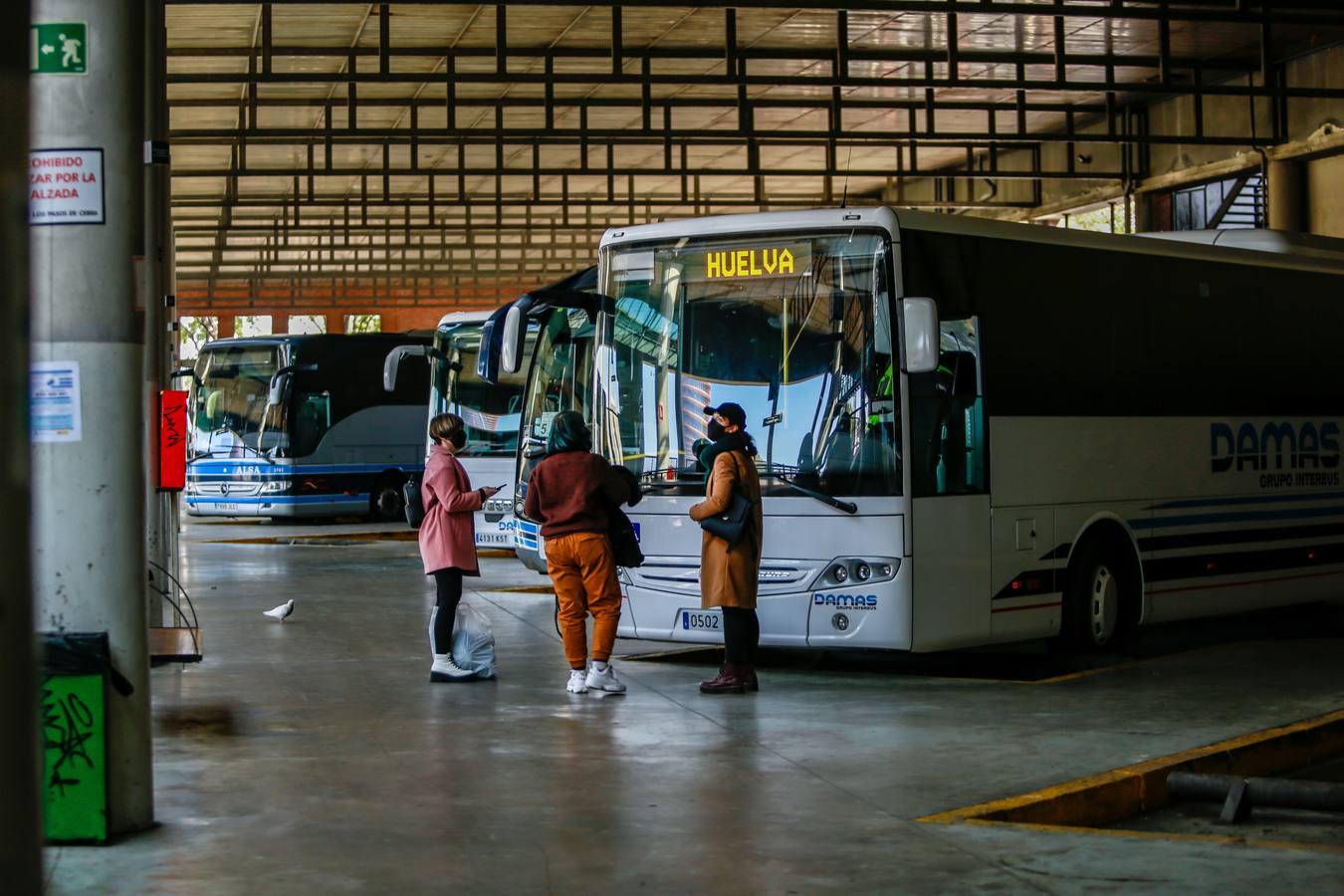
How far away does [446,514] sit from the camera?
37.5ft

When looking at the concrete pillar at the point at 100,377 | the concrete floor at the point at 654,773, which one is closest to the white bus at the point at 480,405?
the concrete floor at the point at 654,773

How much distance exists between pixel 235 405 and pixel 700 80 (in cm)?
1594

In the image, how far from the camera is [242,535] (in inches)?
1195

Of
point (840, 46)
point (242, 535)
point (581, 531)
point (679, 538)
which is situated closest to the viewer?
point (581, 531)

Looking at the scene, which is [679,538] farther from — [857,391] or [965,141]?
[965,141]

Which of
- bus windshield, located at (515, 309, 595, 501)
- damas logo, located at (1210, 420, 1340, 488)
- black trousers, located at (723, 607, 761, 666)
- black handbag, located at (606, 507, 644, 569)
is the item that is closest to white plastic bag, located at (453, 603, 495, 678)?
black handbag, located at (606, 507, 644, 569)

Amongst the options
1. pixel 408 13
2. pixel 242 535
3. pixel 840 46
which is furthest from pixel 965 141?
pixel 242 535

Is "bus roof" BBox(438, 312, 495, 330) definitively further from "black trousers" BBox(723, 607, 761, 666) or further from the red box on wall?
"black trousers" BBox(723, 607, 761, 666)

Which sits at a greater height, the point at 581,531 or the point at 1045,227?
the point at 1045,227

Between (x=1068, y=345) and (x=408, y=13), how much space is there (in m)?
12.4

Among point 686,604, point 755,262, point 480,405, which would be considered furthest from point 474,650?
point 480,405

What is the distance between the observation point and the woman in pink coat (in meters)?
11.3

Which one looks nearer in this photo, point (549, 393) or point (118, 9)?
point (118, 9)

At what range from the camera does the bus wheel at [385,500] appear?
3372cm
